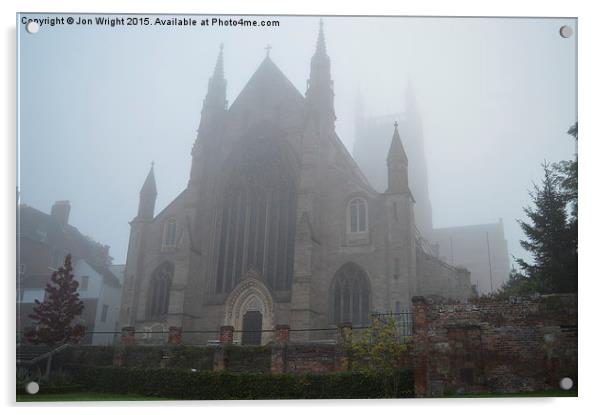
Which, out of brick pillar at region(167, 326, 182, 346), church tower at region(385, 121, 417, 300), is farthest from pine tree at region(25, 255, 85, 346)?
church tower at region(385, 121, 417, 300)

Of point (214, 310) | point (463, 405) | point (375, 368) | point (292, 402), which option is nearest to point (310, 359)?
point (375, 368)

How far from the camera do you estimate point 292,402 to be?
426 inches

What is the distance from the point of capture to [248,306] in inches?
864

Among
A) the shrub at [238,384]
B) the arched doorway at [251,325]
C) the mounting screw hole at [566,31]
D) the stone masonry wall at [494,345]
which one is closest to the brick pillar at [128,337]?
the shrub at [238,384]

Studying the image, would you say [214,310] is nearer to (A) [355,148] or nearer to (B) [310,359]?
(B) [310,359]

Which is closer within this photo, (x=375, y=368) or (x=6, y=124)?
(x=6, y=124)

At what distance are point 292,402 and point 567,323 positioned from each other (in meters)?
5.89

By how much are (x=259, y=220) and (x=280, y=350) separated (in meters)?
8.61

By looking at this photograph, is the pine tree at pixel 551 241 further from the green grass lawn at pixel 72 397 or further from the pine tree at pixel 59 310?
the pine tree at pixel 59 310

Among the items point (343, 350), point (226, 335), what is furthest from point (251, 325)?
point (343, 350)

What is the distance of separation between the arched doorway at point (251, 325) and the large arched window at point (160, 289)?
360 centimetres

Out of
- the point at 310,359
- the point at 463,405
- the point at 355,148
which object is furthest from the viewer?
the point at 355,148

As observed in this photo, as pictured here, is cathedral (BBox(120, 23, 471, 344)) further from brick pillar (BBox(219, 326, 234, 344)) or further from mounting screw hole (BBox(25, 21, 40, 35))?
mounting screw hole (BBox(25, 21, 40, 35))

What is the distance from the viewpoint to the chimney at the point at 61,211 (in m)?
14.3
